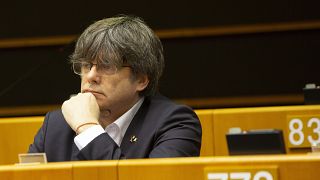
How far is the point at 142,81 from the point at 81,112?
0.94 feet

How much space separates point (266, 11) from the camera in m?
4.51

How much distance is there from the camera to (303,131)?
2.78 m

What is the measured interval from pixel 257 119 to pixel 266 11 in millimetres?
1814

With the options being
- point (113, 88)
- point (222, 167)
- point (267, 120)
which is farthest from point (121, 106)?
point (222, 167)

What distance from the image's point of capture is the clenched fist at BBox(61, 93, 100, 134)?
2.05m

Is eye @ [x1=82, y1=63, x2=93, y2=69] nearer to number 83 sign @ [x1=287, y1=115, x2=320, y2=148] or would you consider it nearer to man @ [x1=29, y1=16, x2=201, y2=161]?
man @ [x1=29, y1=16, x2=201, y2=161]

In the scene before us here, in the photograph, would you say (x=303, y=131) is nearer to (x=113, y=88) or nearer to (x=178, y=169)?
(x=113, y=88)

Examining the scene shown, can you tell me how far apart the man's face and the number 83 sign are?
83 centimetres

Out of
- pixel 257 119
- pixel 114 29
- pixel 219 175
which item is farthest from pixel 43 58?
pixel 219 175

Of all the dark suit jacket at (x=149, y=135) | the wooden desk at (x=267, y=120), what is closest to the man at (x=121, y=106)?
the dark suit jacket at (x=149, y=135)

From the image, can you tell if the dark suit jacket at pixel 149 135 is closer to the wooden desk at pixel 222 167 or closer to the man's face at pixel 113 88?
the man's face at pixel 113 88

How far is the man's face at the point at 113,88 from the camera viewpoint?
2182mm

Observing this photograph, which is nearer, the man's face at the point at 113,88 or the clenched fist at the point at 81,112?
the clenched fist at the point at 81,112

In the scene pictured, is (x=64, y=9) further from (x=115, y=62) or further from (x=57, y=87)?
(x=115, y=62)
